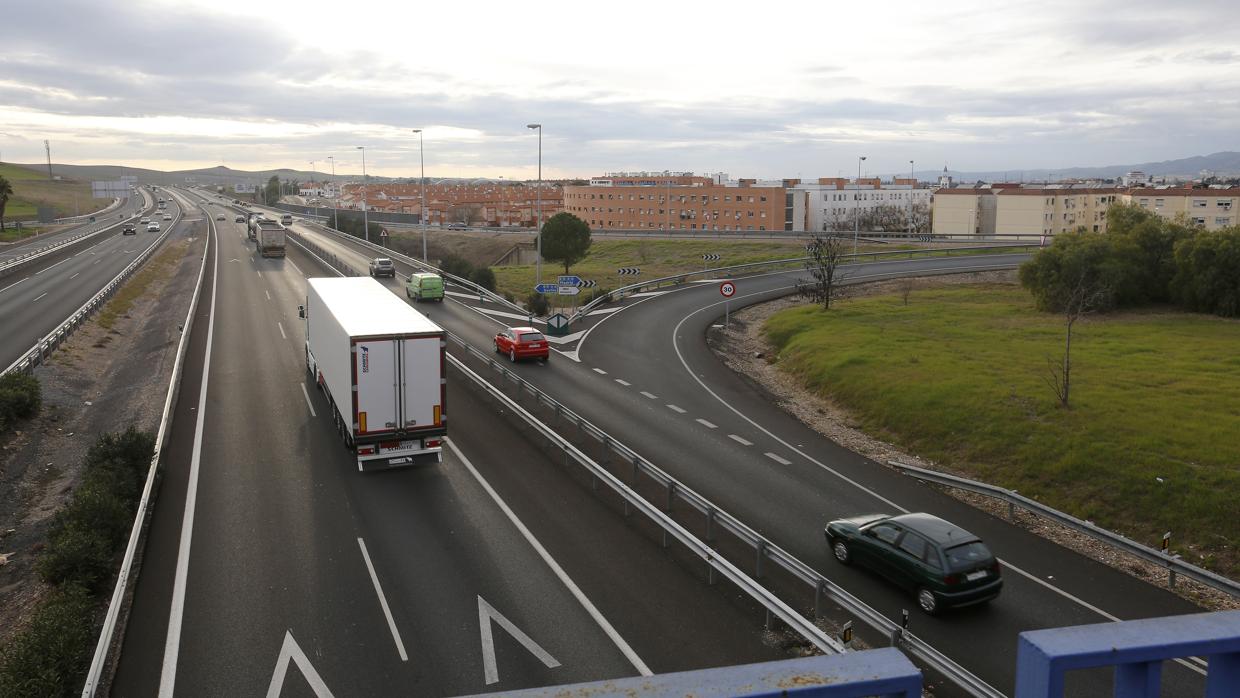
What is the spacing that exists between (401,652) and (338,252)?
71.6 meters

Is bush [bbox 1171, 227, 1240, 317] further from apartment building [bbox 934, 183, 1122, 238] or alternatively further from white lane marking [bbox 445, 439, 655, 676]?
apartment building [bbox 934, 183, 1122, 238]

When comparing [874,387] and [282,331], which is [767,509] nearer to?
[874,387]

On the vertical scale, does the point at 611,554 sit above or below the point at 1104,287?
below

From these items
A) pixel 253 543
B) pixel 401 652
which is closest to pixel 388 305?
pixel 253 543

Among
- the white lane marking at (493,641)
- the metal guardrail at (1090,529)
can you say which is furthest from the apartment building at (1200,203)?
the white lane marking at (493,641)

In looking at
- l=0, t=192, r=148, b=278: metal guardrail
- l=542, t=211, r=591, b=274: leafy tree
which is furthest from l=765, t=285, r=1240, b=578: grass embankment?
l=0, t=192, r=148, b=278: metal guardrail

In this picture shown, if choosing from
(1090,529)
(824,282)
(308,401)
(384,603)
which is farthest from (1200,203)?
(384,603)

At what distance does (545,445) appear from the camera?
2286 centimetres

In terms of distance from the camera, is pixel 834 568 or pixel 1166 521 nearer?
pixel 834 568

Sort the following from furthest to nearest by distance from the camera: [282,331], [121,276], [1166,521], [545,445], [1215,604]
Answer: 1. [121,276]
2. [282,331]
3. [545,445]
4. [1166,521]
5. [1215,604]

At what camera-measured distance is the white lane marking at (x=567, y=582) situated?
1237 cm

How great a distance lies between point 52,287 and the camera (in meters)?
51.1

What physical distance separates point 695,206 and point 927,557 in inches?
5179

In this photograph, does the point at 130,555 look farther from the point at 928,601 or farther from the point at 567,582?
the point at 928,601
